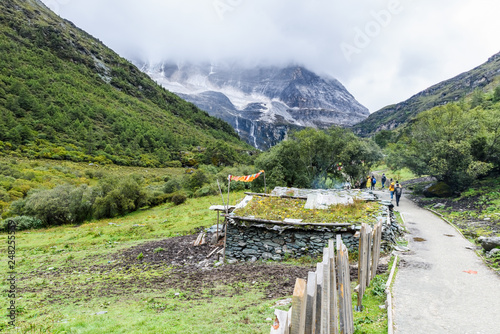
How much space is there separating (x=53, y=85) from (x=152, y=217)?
409 feet

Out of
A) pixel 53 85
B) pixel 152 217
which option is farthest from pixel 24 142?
pixel 152 217

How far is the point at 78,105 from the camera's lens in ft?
375

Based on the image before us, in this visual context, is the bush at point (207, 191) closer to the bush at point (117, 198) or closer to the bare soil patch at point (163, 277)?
the bush at point (117, 198)

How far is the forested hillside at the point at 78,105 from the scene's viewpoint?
8700 centimetres

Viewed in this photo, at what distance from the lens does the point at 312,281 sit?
3295 mm

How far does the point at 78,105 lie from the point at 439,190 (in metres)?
135

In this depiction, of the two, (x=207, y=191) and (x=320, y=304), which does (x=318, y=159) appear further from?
(x=320, y=304)

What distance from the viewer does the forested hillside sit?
87.0 metres

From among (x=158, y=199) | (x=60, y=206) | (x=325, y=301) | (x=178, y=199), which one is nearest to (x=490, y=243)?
(x=325, y=301)

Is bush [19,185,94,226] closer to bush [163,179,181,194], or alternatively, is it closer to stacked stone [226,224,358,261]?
bush [163,179,181,194]

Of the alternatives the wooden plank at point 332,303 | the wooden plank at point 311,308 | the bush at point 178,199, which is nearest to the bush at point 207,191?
the bush at point 178,199

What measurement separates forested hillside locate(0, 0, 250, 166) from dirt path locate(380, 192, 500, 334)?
285 feet

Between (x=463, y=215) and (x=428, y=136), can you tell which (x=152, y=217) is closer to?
(x=463, y=215)

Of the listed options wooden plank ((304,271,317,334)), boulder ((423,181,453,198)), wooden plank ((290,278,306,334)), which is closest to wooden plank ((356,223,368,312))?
wooden plank ((304,271,317,334))
